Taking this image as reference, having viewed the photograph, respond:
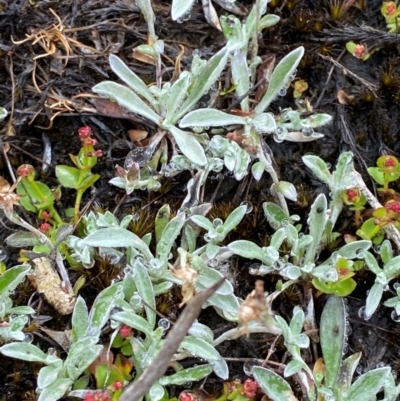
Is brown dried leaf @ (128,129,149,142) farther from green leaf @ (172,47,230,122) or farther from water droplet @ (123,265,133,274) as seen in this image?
water droplet @ (123,265,133,274)

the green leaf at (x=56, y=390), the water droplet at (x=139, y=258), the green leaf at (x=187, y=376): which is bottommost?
the green leaf at (x=187, y=376)

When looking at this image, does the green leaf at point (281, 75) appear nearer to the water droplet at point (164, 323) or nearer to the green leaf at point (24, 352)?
the water droplet at point (164, 323)

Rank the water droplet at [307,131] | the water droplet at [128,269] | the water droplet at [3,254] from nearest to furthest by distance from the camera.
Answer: the water droplet at [128,269] → the water droplet at [3,254] → the water droplet at [307,131]

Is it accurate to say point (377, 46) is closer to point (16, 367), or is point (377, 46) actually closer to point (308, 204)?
point (308, 204)

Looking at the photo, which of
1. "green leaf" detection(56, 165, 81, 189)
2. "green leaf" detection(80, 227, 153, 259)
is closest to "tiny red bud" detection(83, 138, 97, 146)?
"green leaf" detection(56, 165, 81, 189)

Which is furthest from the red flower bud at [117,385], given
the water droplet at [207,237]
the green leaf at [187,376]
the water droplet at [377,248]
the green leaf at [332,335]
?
the water droplet at [377,248]

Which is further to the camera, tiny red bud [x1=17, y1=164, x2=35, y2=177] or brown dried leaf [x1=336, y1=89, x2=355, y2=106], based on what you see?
brown dried leaf [x1=336, y1=89, x2=355, y2=106]

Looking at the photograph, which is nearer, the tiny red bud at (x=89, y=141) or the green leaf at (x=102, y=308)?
the green leaf at (x=102, y=308)
